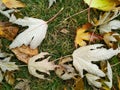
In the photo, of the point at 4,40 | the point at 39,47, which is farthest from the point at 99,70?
the point at 4,40

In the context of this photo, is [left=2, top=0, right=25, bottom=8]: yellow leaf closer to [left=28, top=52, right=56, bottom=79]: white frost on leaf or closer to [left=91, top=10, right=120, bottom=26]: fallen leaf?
[left=28, top=52, right=56, bottom=79]: white frost on leaf

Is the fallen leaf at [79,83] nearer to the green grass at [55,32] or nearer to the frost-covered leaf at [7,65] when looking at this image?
the green grass at [55,32]

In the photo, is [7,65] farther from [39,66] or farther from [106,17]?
[106,17]

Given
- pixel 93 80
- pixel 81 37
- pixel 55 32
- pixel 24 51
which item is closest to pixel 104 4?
pixel 81 37

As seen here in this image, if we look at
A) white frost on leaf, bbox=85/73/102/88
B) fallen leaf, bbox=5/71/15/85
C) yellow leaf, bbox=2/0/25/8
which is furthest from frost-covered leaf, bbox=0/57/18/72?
white frost on leaf, bbox=85/73/102/88

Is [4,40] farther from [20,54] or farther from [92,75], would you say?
[92,75]

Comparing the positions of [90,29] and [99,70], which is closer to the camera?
[99,70]
